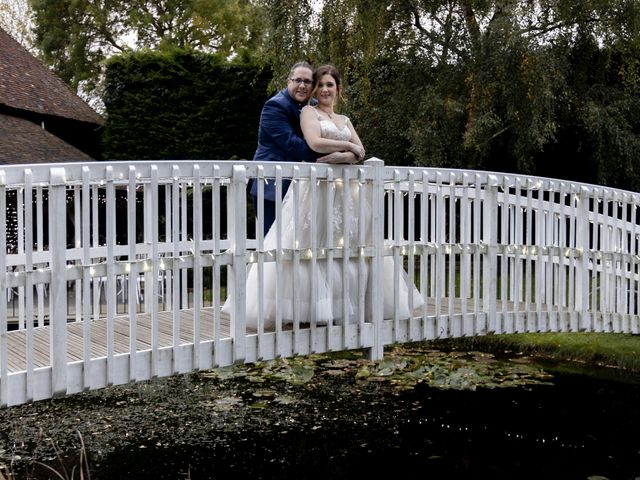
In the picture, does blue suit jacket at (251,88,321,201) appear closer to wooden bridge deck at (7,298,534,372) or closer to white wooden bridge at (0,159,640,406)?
white wooden bridge at (0,159,640,406)

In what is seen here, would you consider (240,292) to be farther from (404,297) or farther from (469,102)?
(469,102)

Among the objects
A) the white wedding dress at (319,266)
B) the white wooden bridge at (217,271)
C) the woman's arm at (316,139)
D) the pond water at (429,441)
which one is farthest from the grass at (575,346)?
the woman's arm at (316,139)

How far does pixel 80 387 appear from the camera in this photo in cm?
404

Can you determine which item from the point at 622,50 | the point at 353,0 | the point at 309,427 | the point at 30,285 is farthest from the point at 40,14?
the point at 30,285

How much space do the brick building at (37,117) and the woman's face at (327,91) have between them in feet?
36.9

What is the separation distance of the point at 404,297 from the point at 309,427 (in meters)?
2.18

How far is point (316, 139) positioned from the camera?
16.1ft

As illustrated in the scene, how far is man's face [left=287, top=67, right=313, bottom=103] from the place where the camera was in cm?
498

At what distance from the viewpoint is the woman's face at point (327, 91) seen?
16.4ft

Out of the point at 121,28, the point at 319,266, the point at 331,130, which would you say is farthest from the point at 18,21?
the point at 319,266

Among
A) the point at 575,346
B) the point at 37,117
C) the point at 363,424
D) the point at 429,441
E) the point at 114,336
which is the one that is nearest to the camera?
the point at 114,336

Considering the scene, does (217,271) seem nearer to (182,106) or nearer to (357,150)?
(357,150)

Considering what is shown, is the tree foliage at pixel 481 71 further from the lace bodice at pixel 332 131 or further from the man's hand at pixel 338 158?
the man's hand at pixel 338 158

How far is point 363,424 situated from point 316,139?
317 centimetres
